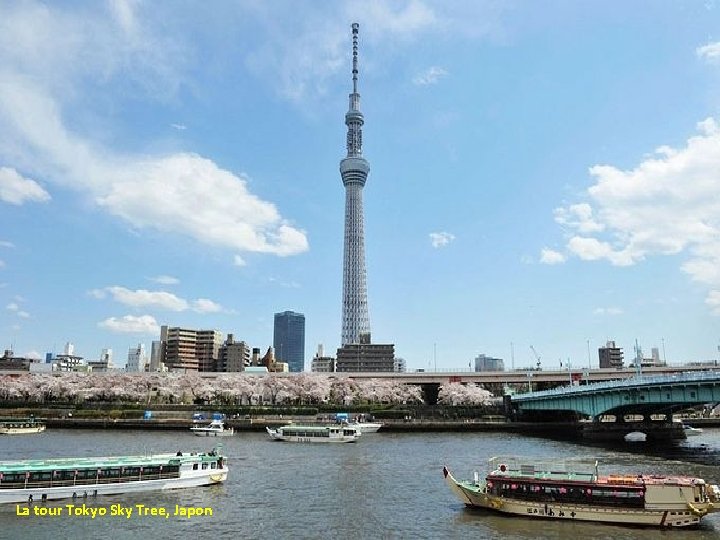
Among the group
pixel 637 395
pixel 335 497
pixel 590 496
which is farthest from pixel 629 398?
pixel 335 497

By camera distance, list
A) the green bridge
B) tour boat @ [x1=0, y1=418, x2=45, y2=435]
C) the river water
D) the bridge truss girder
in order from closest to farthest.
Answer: the river water, the green bridge, the bridge truss girder, tour boat @ [x1=0, y1=418, x2=45, y2=435]

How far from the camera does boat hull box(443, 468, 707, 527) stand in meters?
27.7

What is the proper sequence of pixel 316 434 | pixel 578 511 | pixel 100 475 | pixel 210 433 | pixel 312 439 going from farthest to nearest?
pixel 210 433
pixel 316 434
pixel 312 439
pixel 100 475
pixel 578 511

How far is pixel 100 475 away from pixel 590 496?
2720 centimetres

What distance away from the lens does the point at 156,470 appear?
35.8 metres

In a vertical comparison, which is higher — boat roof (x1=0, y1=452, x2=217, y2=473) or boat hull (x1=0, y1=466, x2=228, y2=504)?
boat roof (x1=0, y1=452, x2=217, y2=473)

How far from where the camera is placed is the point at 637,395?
60281 millimetres

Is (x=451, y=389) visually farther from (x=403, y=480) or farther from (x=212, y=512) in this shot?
(x=212, y=512)

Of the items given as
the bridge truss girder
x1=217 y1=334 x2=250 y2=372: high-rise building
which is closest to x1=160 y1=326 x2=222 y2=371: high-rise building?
x1=217 y1=334 x2=250 y2=372: high-rise building

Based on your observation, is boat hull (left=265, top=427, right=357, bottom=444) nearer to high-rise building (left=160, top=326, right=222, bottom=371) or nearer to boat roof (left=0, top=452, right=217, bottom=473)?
boat roof (left=0, top=452, right=217, bottom=473)

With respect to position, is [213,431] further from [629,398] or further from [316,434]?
[629,398]

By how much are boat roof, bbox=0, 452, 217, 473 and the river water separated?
216cm

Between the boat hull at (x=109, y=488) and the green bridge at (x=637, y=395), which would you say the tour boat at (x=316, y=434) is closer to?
the green bridge at (x=637, y=395)

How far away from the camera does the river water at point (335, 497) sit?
26.2 meters
